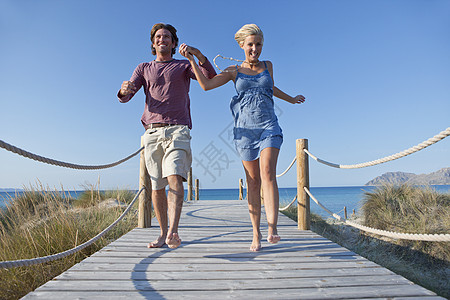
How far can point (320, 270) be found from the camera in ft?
6.83

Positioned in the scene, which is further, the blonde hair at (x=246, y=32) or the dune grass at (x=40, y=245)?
the dune grass at (x=40, y=245)

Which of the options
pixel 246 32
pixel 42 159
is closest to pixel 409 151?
pixel 246 32

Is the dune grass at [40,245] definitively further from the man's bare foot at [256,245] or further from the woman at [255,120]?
the woman at [255,120]

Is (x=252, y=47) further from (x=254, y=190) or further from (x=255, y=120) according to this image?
(x=254, y=190)

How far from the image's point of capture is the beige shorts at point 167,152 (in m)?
2.43

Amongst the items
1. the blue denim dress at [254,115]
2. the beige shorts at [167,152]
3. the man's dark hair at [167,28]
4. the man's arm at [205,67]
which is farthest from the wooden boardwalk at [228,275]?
the man's dark hair at [167,28]

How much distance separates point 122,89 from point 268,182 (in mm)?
1503

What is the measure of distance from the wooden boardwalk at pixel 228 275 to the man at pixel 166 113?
0.43m

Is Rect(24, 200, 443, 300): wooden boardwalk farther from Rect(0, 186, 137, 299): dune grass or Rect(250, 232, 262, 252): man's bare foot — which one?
Rect(0, 186, 137, 299): dune grass

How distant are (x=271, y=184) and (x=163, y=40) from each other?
1635 mm

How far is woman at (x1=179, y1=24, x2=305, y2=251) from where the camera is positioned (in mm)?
2371

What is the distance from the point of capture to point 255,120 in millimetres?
2482

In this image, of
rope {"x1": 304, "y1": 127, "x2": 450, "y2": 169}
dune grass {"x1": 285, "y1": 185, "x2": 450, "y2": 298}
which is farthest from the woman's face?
dune grass {"x1": 285, "y1": 185, "x2": 450, "y2": 298}

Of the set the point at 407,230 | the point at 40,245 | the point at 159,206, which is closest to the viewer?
the point at 159,206
